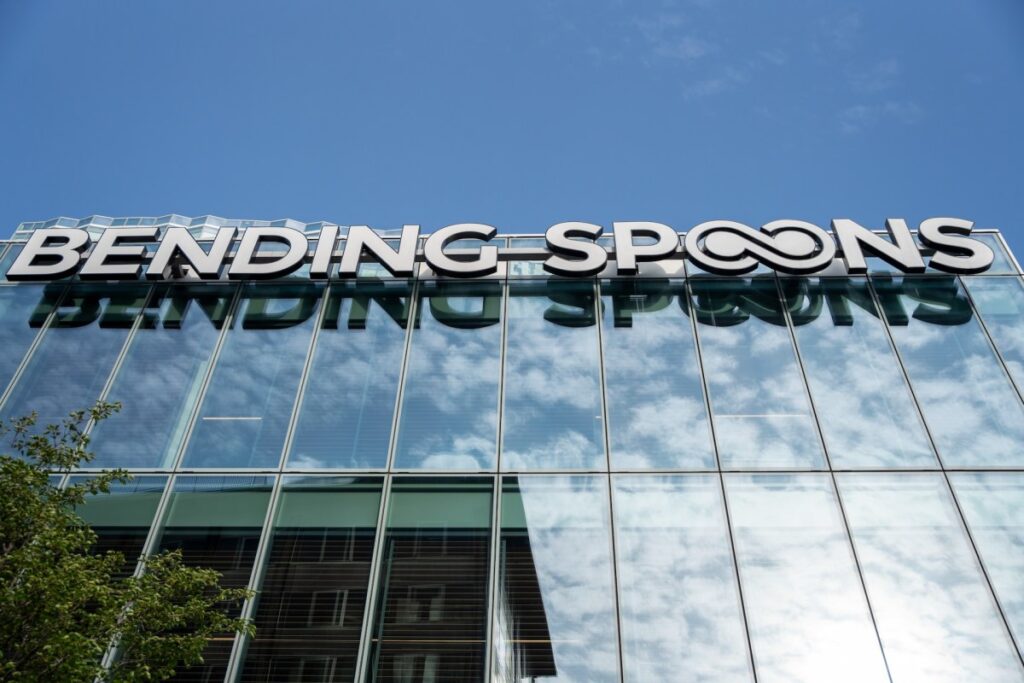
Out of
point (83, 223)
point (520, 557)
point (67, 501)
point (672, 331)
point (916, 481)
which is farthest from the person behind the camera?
point (83, 223)

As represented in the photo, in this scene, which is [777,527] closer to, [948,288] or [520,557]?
[520,557]

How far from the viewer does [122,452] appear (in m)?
14.0

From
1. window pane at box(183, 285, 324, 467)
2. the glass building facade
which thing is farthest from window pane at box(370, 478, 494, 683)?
window pane at box(183, 285, 324, 467)

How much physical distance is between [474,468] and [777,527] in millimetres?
5505

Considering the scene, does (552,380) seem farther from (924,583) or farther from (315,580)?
(924,583)

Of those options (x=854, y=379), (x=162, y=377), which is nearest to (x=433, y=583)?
(x=162, y=377)

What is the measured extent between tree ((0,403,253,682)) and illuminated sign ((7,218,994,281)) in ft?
25.6

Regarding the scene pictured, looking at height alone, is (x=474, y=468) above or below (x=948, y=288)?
below

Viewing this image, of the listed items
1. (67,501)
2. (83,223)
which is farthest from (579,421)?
(83,223)

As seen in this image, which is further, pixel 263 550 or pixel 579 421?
pixel 579 421

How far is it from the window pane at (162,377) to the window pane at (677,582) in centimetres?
885

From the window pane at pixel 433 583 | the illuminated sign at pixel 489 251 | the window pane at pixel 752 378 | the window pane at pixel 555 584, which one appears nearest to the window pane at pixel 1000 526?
the window pane at pixel 752 378

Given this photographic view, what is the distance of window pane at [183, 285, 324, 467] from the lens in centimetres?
1398

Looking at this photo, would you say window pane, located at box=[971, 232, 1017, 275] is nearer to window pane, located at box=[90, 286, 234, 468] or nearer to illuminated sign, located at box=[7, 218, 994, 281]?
illuminated sign, located at box=[7, 218, 994, 281]
